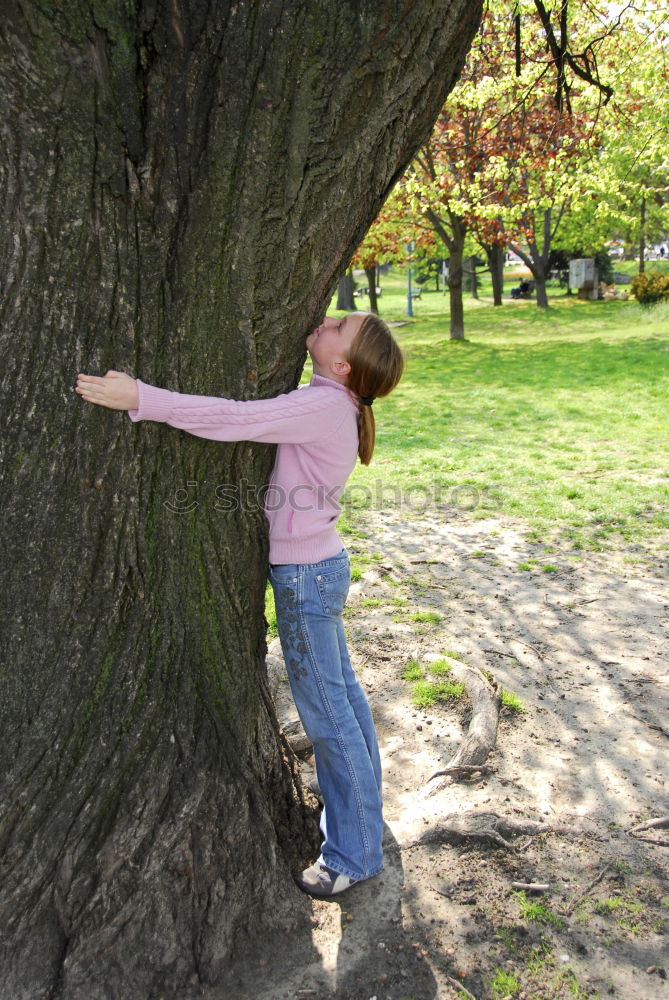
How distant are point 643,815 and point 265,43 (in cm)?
308

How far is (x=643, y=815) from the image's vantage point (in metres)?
3.28

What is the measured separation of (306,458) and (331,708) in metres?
0.88

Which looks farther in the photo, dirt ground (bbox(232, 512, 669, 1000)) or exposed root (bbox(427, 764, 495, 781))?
exposed root (bbox(427, 764, 495, 781))

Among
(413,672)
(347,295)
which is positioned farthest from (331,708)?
(347,295)

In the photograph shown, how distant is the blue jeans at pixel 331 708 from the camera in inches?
111

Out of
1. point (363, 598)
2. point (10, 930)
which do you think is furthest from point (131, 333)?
point (363, 598)

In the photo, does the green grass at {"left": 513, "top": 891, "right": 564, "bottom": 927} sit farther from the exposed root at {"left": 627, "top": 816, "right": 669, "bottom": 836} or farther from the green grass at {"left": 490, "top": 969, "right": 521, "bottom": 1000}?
the exposed root at {"left": 627, "top": 816, "right": 669, "bottom": 836}

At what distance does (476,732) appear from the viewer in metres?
3.72

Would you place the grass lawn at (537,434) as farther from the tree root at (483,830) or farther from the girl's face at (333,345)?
the girl's face at (333,345)

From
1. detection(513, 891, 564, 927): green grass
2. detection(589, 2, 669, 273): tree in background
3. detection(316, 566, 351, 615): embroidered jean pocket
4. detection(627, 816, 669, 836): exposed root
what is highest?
detection(589, 2, 669, 273): tree in background

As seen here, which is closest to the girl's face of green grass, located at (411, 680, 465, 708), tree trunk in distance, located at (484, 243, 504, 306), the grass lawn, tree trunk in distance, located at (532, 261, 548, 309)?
green grass, located at (411, 680, 465, 708)

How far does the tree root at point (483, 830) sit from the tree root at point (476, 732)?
29cm

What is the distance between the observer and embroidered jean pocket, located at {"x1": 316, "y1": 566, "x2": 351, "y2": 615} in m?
2.81

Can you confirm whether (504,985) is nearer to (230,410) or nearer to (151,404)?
(230,410)
